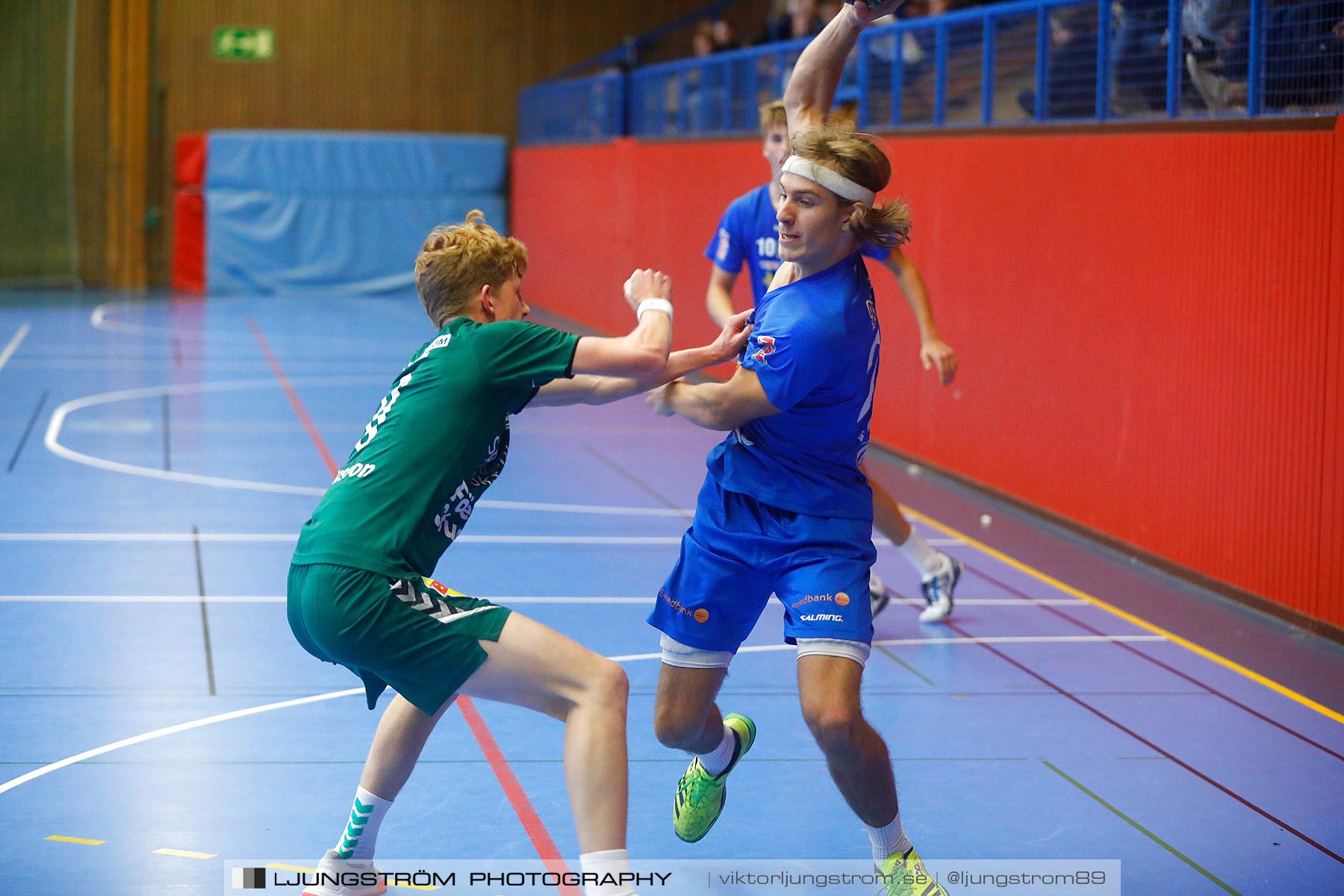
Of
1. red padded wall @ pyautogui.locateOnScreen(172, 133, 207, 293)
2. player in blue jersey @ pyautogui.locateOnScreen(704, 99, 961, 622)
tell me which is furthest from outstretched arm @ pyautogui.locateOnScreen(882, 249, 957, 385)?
red padded wall @ pyautogui.locateOnScreen(172, 133, 207, 293)

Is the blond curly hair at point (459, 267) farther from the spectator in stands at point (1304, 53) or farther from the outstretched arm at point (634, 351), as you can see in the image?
the spectator in stands at point (1304, 53)

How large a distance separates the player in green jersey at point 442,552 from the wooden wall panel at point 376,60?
845 inches

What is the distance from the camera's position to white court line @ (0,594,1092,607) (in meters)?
6.18

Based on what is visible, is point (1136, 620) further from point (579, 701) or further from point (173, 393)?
point (173, 393)

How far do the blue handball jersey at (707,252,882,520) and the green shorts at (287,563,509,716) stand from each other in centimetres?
79

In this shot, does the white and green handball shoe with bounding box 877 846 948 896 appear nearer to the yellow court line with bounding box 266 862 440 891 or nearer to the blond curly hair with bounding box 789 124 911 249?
the yellow court line with bounding box 266 862 440 891

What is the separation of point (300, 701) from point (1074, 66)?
5.61 metres

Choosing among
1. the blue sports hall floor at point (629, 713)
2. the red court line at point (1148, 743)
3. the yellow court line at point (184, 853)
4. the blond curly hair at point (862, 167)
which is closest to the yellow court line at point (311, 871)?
the blue sports hall floor at point (629, 713)

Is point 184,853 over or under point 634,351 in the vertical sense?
under

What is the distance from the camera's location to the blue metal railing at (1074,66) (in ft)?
20.9

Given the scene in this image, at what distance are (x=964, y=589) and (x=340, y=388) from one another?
7369 mm

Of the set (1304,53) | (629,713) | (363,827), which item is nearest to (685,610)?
(363,827)

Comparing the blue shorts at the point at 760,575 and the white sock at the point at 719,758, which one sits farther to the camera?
the white sock at the point at 719,758

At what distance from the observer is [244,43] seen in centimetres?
2339
